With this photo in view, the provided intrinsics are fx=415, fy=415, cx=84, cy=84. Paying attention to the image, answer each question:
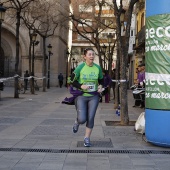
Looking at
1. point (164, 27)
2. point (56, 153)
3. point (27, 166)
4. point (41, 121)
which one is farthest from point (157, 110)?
point (41, 121)

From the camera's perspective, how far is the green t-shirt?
314 inches

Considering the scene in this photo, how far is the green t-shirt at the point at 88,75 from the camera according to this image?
7.98 m

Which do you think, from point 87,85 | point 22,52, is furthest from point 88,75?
point 22,52

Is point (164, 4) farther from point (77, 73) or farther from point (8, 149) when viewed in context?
point (8, 149)

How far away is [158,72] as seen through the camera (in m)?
7.86

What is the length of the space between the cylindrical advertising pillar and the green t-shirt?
1035mm

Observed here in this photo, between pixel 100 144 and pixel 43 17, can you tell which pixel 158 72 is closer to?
pixel 100 144

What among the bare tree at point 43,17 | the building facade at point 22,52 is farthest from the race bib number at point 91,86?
the building facade at point 22,52

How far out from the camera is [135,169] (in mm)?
6316

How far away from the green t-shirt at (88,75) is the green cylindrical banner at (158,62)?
104 cm

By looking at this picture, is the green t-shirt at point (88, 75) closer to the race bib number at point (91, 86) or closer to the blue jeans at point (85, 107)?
the race bib number at point (91, 86)

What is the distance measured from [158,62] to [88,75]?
1352mm

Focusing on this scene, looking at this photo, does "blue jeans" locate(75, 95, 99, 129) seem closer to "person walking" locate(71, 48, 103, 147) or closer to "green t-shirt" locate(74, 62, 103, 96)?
"person walking" locate(71, 48, 103, 147)

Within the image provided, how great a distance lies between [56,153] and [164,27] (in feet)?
10.1
